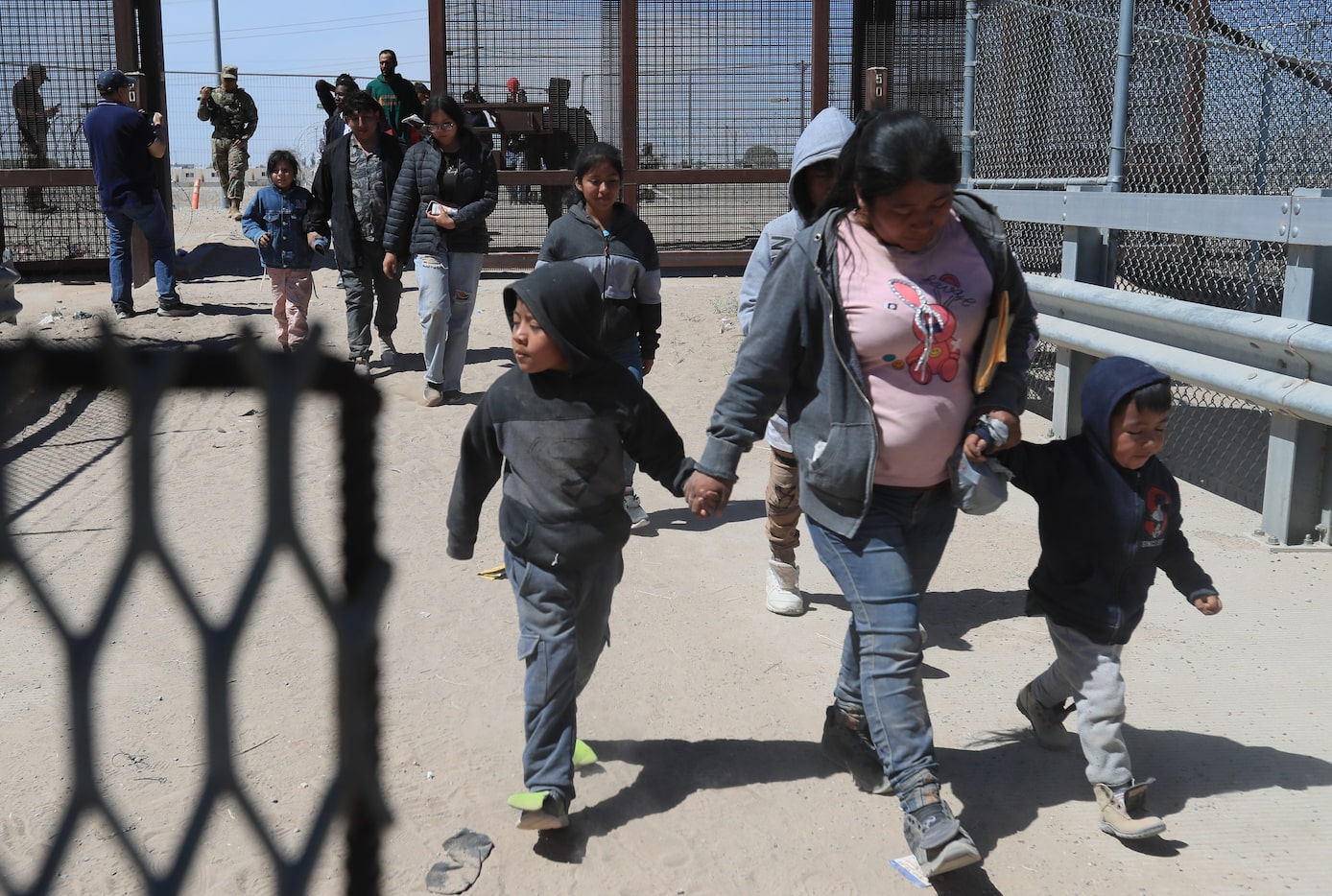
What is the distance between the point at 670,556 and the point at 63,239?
32.6 ft

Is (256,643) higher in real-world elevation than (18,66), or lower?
lower

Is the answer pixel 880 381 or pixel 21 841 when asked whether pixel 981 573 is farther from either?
pixel 21 841

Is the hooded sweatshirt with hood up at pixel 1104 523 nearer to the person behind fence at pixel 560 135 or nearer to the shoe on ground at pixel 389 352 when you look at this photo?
the shoe on ground at pixel 389 352

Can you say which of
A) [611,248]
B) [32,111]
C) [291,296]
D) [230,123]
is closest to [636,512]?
[611,248]

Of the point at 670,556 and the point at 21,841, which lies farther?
the point at 670,556

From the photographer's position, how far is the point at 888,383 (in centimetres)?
318

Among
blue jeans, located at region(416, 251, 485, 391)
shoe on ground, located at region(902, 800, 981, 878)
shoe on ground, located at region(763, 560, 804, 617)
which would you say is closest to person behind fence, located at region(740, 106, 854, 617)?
shoe on ground, located at region(763, 560, 804, 617)

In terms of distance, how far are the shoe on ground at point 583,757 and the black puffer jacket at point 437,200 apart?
5.15 meters

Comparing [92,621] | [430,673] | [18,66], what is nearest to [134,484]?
[92,621]

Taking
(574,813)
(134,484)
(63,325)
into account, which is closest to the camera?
(134,484)

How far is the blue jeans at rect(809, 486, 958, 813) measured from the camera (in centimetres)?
314

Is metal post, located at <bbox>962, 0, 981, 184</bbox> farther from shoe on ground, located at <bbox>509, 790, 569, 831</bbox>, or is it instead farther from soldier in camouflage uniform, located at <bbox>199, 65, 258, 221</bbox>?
soldier in camouflage uniform, located at <bbox>199, 65, 258, 221</bbox>

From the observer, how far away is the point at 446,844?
3.32 m

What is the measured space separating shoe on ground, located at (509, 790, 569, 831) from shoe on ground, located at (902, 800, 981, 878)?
90 cm
